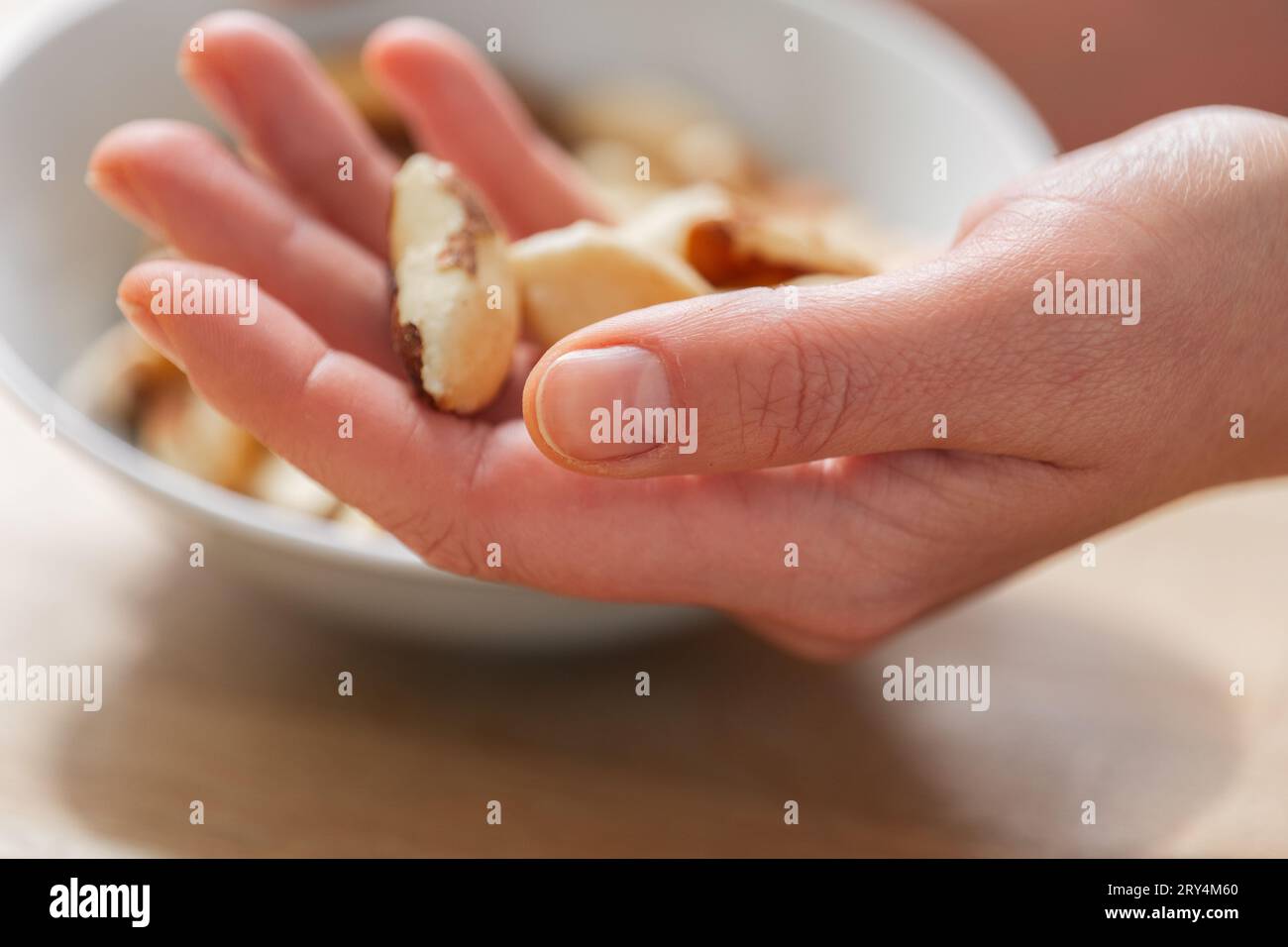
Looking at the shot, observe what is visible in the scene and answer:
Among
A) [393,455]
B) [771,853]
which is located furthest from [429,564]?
[771,853]

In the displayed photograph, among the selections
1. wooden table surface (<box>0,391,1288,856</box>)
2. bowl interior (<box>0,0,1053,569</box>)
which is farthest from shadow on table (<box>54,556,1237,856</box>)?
bowl interior (<box>0,0,1053,569</box>)

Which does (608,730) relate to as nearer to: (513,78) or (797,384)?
(797,384)

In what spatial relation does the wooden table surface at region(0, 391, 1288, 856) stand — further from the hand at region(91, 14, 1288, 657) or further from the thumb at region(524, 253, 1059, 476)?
the thumb at region(524, 253, 1059, 476)

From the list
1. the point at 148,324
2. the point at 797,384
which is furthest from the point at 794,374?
the point at 148,324

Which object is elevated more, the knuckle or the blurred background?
the knuckle

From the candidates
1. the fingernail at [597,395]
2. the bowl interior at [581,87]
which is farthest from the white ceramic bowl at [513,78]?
the fingernail at [597,395]

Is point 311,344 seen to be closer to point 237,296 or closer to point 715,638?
point 237,296
